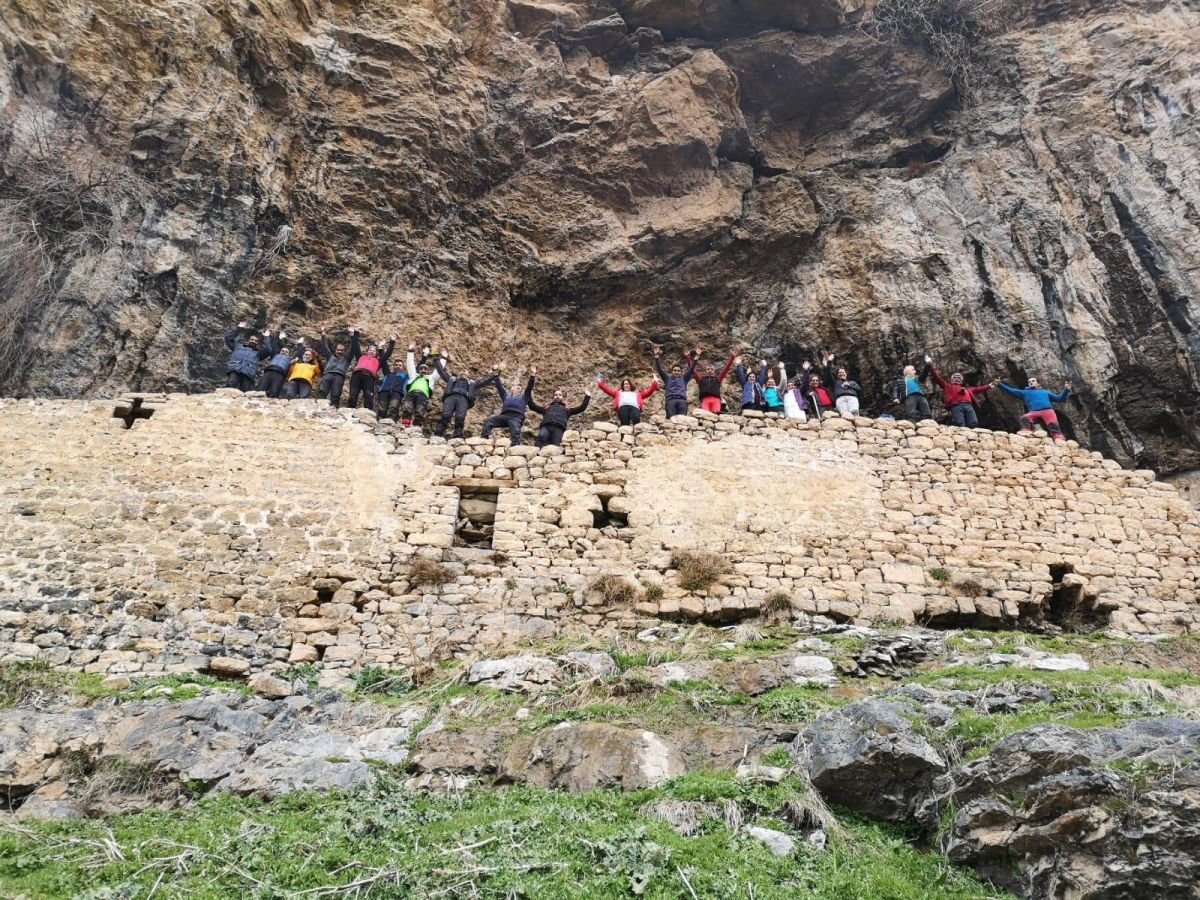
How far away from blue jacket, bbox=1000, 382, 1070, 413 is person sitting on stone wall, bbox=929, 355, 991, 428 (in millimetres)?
438

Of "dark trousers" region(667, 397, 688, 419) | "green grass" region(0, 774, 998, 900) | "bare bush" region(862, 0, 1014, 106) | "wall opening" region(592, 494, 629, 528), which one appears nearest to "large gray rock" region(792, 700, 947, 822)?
"green grass" region(0, 774, 998, 900)

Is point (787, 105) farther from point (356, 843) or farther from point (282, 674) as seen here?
point (356, 843)

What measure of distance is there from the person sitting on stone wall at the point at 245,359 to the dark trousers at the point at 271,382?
0.71 ft

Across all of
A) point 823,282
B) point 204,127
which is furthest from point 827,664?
point 204,127

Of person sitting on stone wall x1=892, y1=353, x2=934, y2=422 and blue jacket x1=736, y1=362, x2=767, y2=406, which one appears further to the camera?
person sitting on stone wall x1=892, y1=353, x2=934, y2=422

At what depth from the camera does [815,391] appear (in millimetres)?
14281

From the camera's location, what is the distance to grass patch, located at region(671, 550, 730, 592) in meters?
10.8

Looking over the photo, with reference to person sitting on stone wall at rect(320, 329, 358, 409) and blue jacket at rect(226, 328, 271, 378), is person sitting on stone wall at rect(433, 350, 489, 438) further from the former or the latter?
blue jacket at rect(226, 328, 271, 378)

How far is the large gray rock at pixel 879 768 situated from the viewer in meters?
5.88

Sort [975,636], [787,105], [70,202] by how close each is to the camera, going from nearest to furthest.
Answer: [975,636] → [70,202] → [787,105]

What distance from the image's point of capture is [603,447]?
12094mm

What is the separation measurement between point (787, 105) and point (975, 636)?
42.6 feet

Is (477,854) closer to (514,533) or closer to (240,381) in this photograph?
(514,533)

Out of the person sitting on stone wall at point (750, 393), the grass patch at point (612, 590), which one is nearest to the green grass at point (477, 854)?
the grass patch at point (612, 590)
